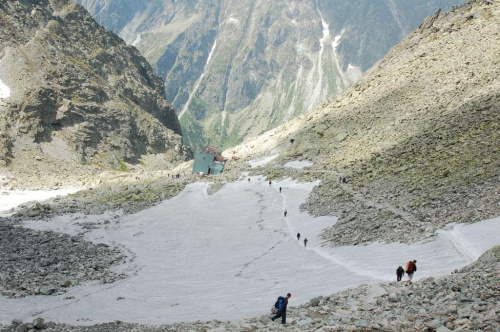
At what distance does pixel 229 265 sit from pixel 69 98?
382ft

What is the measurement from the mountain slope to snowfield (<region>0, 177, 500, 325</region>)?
74129mm

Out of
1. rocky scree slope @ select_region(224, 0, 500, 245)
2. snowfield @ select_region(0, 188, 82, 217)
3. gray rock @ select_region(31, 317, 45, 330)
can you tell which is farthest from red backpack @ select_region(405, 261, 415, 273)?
snowfield @ select_region(0, 188, 82, 217)

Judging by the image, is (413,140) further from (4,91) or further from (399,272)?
(4,91)

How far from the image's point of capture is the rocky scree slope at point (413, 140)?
3328 cm

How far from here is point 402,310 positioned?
50.1 ft

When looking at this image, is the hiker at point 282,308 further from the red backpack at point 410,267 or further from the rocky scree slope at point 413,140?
the rocky scree slope at point 413,140

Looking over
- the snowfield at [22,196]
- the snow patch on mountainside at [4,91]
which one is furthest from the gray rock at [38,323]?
the snow patch on mountainside at [4,91]

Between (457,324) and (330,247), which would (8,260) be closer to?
(330,247)

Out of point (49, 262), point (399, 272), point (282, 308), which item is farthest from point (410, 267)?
point (49, 262)

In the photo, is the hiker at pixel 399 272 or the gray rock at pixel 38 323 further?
the gray rock at pixel 38 323

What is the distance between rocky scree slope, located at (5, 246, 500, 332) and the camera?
42.2 feet

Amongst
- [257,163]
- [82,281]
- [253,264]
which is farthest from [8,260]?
[257,163]

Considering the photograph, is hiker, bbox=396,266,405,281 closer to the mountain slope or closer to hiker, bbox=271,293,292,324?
hiker, bbox=271,293,292,324

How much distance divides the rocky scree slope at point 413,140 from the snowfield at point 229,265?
2.66 meters
